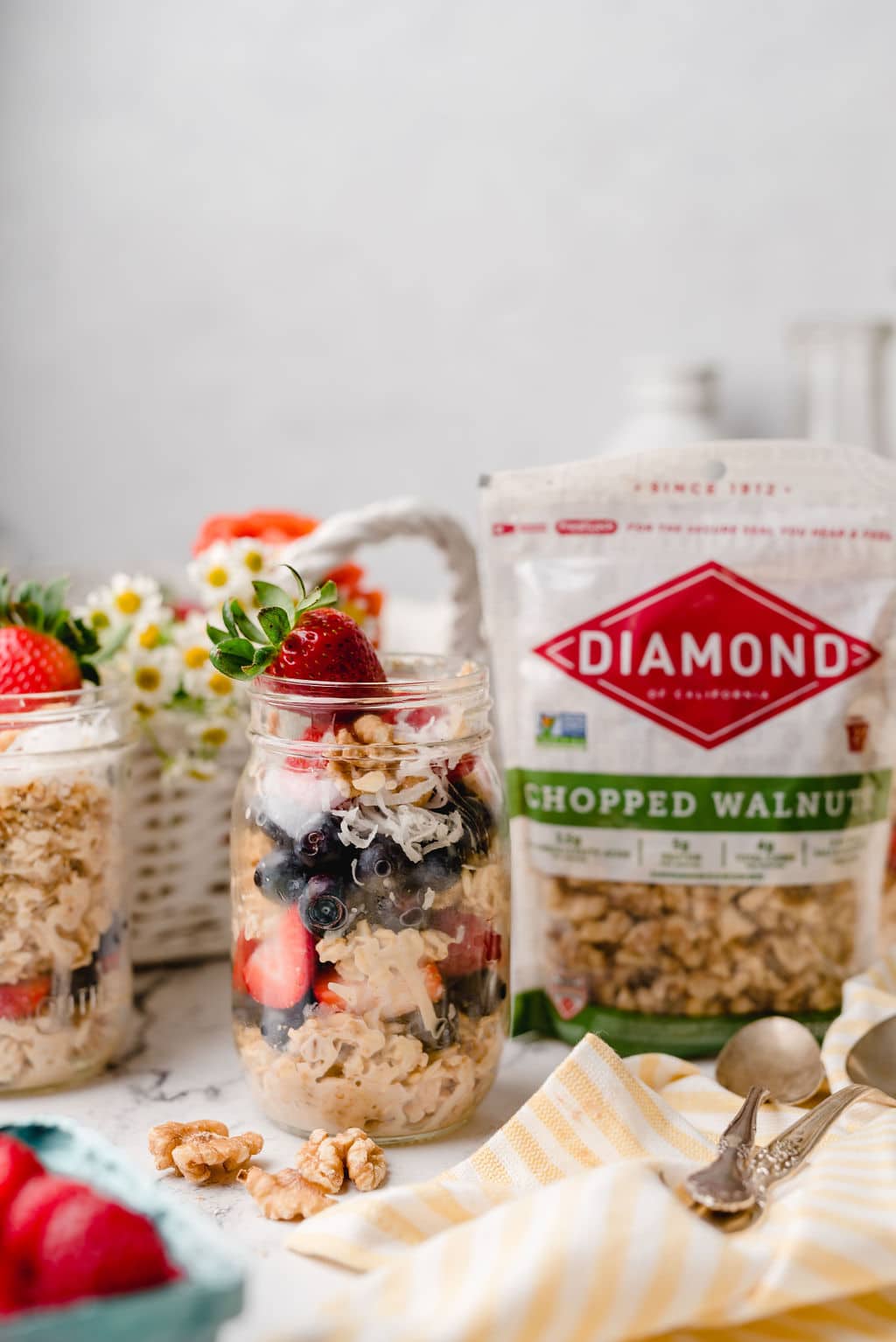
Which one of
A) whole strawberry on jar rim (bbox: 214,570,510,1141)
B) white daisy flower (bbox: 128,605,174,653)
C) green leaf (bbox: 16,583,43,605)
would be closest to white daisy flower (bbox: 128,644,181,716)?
white daisy flower (bbox: 128,605,174,653)

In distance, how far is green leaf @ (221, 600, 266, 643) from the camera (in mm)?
773

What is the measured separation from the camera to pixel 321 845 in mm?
747

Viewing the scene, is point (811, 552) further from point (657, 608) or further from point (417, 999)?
point (417, 999)

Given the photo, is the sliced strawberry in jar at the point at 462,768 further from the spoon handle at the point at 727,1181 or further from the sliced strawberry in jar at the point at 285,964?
the spoon handle at the point at 727,1181

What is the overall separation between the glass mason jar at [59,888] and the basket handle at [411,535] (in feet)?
0.61

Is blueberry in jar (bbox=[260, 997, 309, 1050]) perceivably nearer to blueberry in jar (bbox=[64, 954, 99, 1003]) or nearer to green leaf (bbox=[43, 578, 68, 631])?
blueberry in jar (bbox=[64, 954, 99, 1003])

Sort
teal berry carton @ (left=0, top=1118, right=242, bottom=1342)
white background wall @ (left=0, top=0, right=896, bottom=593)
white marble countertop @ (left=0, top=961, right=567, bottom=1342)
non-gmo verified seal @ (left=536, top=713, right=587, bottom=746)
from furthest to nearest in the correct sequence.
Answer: white background wall @ (left=0, top=0, right=896, bottom=593) → non-gmo verified seal @ (left=536, top=713, right=587, bottom=746) → white marble countertop @ (left=0, top=961, right=567, bottom=1342) → teal berry carton @ (left=0, top=1118, right=242, bottom=1342)

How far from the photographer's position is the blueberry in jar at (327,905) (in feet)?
2.43

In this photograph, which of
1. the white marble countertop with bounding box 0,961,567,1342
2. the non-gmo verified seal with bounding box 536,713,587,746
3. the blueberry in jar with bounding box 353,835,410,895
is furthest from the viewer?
the non-gmo verified seal with bounding box 536,713,587,746

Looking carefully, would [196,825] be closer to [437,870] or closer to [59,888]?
[59,888]

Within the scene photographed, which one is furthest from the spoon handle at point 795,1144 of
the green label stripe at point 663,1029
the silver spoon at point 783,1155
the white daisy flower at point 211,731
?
the white daisy flower at point 211,731

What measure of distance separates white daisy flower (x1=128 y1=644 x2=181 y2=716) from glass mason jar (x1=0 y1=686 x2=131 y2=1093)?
119 mm

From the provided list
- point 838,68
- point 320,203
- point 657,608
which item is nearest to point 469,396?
point 320,203

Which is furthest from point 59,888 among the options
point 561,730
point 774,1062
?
point 774,1062
